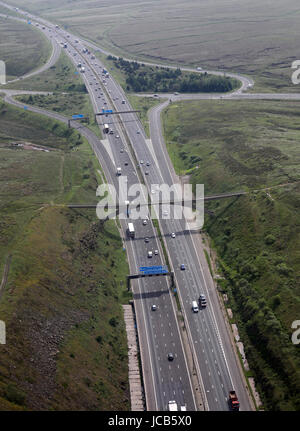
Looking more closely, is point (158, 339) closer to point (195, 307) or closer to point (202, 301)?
point (195, 307)

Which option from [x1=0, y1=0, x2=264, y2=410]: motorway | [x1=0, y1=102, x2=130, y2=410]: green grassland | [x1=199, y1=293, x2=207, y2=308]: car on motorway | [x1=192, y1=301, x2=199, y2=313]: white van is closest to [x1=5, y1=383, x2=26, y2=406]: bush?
[x1=0, y1=102, x2=130, y2=410]: green grassland

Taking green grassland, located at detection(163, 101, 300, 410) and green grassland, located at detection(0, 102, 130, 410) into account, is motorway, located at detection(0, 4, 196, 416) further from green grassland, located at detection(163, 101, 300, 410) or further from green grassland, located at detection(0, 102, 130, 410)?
green grassland, located at detection(163, 101, 300, 410)

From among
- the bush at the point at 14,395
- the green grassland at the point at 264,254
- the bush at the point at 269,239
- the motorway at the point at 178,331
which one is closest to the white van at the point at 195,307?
the motorway at the point at 178,331

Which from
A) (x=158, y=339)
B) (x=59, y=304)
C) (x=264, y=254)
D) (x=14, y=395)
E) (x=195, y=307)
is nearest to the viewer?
(x=14, y=395)

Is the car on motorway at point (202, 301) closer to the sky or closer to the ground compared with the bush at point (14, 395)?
closer to the sky

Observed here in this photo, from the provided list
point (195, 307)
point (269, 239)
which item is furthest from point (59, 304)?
point (269, 239)

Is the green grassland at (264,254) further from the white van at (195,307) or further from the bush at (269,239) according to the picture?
the white van at (195,307)

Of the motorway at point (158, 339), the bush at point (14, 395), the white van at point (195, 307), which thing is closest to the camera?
the bush at point (14, 395)

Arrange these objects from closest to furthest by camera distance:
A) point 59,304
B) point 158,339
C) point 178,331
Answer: point 59,304, point 158,339, point 178,331

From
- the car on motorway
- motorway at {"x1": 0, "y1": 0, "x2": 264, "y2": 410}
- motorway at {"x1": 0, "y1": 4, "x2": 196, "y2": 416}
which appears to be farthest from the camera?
the car on motorway
